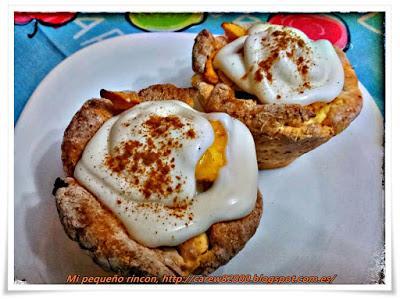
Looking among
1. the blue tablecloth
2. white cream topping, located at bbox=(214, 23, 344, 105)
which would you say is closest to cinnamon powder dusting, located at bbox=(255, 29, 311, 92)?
white cream topping, located at bbox=(214, 23, 344, 105)

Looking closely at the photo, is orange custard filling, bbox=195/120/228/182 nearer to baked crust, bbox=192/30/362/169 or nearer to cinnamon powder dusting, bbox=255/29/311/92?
baked crust, bbox=192/30/362/169

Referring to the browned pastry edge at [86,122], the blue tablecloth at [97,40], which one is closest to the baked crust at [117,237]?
the browned pastry edge at [86,122]

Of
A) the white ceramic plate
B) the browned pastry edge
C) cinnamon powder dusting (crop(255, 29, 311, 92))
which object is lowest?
the white ceramic plate

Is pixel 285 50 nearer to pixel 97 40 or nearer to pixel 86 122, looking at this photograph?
pixel 86 122

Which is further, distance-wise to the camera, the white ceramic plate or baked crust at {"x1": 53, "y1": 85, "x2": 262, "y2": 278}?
the white ceramic plate

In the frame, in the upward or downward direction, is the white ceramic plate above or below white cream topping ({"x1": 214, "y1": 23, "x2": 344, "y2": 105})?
below

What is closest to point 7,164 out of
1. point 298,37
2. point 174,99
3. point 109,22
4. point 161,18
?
point 174,99

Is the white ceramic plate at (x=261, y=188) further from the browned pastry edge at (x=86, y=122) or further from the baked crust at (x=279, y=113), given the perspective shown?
the browned pastry edge at (x=86, y=122)
